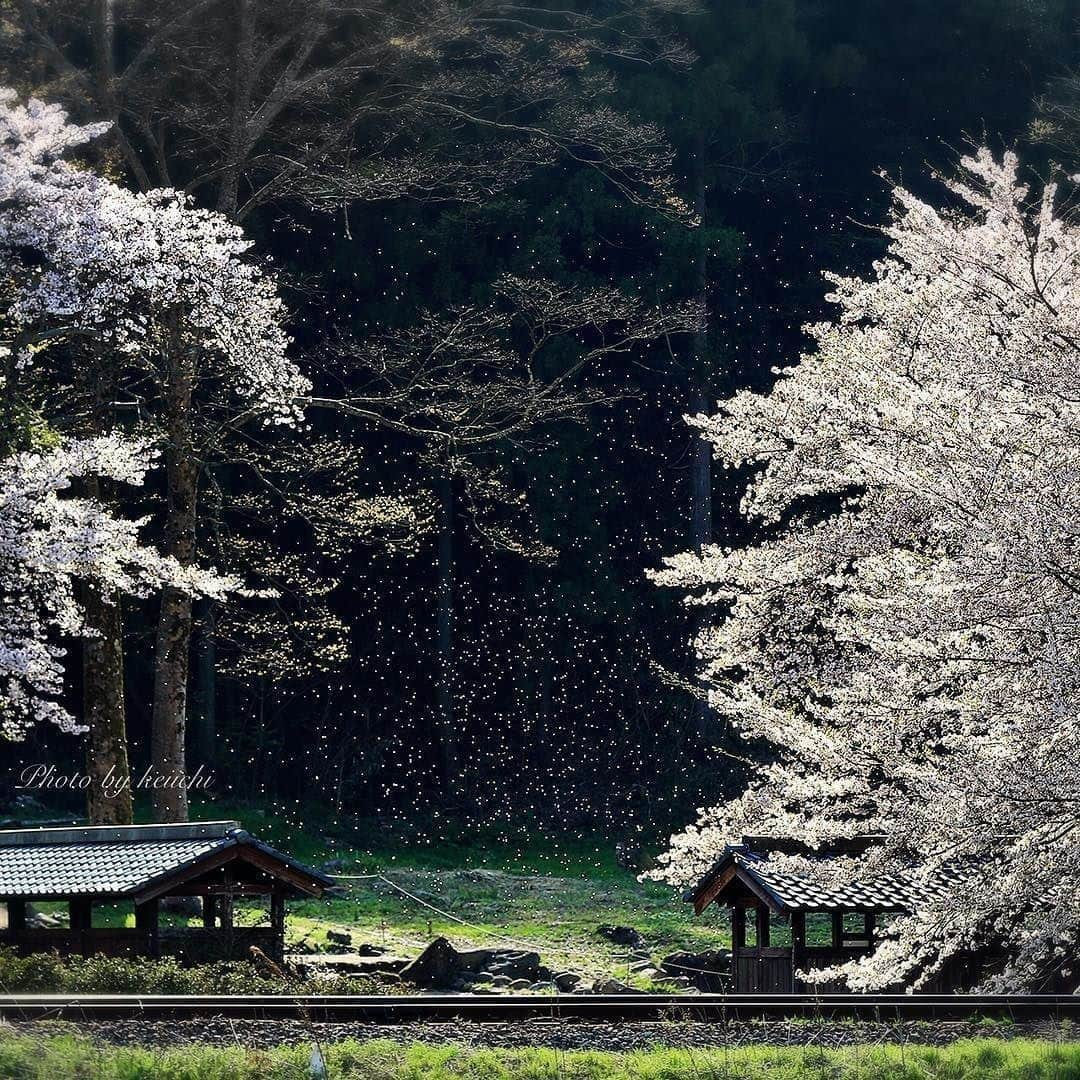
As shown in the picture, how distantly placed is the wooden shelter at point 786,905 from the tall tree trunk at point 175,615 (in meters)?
8.03

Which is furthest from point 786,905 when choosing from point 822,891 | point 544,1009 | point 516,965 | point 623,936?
point 623,936

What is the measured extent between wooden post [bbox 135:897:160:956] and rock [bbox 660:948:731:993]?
19.4ft

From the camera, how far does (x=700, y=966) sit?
736 inches

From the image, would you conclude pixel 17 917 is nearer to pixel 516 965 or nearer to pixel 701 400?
pixel 516 965

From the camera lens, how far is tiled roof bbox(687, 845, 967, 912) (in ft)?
45.2

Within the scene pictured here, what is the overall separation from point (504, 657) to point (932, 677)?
22.7 metres

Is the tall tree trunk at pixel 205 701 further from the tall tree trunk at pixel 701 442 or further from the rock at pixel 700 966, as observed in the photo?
the rock at pixel 700 966

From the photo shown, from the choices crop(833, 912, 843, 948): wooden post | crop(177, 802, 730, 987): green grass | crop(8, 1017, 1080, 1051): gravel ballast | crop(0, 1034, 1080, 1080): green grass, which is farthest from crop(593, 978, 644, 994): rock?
crop(0, 1034, 1080, 1080): green grass

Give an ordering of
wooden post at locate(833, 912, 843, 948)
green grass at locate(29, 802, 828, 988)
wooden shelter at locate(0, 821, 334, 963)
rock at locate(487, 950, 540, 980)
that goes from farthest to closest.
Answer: green grass at locate(29, 802, 828, 988), rock at locate(487, 950, 540, 980), wooden post at locate(833, 912, 843, 948), wooden shelter at locate(0, 821, 334, 963)

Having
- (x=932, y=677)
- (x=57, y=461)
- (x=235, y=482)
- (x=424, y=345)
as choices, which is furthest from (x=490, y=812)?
(x=932, y=677)

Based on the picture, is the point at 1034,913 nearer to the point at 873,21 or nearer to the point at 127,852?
the point at 127,852

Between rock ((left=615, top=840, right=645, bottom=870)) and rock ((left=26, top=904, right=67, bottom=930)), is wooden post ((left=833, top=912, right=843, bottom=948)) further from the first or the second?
rock ((left=615, top=840, right=645, bottom=870))

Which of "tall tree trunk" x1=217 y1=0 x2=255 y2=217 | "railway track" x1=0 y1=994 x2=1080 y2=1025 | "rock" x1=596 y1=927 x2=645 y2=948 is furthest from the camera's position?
"tall tree trunk" x1=217 y1=0 x2=255 y2=217

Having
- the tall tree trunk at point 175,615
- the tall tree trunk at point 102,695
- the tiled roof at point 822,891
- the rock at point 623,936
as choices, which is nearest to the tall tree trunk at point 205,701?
the tall tree trunk at point 175,615
